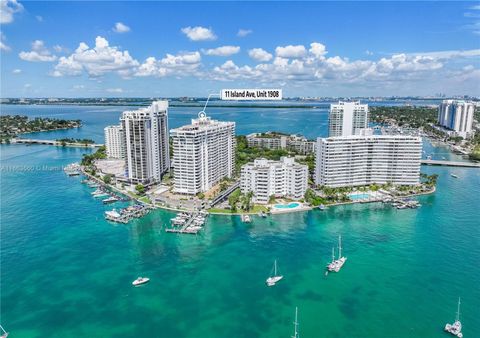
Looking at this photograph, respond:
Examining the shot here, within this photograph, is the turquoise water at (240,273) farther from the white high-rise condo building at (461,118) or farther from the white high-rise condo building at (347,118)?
the white high-rise condo building at (461,118)

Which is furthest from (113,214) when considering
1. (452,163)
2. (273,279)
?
(452,163)

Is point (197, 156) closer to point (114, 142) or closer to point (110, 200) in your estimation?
point (110, 200)

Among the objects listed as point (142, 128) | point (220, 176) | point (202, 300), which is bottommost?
point (202, 300)

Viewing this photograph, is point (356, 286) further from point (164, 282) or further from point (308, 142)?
point (308, 142)

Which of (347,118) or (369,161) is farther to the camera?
(347,118)

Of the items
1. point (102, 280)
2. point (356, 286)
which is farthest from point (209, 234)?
point (356, 286)

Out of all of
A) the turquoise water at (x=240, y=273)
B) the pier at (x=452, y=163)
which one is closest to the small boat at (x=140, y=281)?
the turquoise water at (x=240, y=273)
